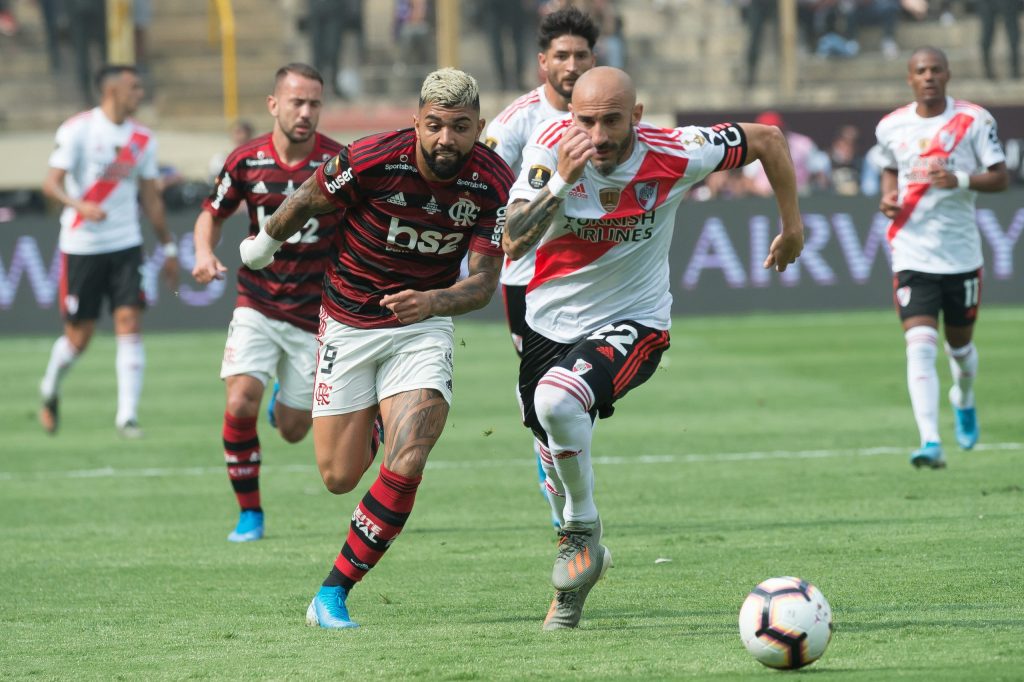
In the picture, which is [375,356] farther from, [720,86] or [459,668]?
[720,86]

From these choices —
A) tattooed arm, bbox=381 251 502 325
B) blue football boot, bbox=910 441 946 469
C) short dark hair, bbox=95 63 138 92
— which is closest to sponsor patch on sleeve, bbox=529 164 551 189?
tattooed arm, bbox=381 251 502 325

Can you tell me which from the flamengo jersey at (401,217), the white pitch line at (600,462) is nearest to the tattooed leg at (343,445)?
the flamengo jersey at (401,217)

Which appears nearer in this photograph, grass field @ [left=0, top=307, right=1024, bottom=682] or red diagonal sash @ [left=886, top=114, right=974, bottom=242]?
grass field @ [left=0, top=307, right=1024, bottom=682]

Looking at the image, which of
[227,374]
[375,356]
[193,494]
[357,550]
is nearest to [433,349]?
[375,356]

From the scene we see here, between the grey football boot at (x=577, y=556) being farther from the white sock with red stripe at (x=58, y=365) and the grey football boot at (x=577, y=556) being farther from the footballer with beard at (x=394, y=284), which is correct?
the white sock with red stripe at (x=58, y=365)

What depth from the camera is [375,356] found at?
6750mm

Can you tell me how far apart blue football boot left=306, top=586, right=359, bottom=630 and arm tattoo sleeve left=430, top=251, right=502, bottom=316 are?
3.73 ft

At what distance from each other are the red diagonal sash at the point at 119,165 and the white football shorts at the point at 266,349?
15.8ft

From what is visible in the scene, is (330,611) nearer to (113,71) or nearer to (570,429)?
(570,429)

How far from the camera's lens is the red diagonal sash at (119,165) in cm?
1312

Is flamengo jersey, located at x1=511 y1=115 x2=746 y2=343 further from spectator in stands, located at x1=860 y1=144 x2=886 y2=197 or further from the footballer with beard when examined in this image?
spectator in stands, located at x1=860 y1=144 x2=886 y2=197

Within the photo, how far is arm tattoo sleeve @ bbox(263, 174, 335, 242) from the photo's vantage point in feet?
21.2

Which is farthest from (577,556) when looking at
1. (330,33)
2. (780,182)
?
(330,33)

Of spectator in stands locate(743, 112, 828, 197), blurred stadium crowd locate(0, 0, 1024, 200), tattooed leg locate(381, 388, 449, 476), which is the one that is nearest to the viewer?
tattooed leg locate(381, 388, 449, 476)
